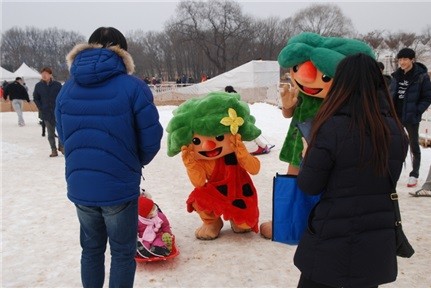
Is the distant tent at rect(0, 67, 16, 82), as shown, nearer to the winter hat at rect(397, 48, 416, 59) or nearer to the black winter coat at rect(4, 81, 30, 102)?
the black winter coat at rect(4, 81, 30, 102)

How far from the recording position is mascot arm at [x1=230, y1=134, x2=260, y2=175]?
3.74 meters

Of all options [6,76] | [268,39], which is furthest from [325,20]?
[6,76]

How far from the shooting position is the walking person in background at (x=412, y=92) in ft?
17.0

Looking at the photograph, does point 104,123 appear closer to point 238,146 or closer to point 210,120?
point 210,120

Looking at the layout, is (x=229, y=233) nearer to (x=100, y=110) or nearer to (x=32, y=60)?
(x=100, y=110)

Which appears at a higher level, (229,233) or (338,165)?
(338,165)

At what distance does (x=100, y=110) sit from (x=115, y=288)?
1103 mm

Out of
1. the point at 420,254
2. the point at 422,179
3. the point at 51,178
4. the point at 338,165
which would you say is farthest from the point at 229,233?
the point at 51,178

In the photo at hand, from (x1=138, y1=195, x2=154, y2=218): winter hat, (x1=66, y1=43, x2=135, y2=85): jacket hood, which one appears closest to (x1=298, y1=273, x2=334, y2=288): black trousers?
(x1=66, y1=43, x2=135, y2=85): jacket hood

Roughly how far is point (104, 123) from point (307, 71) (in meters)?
1.92

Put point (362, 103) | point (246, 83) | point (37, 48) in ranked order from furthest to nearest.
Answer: point (37, 48)
point (246, 83)
point (362, 103)

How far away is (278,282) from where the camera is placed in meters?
3.08

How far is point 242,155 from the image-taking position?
3.73m

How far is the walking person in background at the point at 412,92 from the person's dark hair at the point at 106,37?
4.07m
